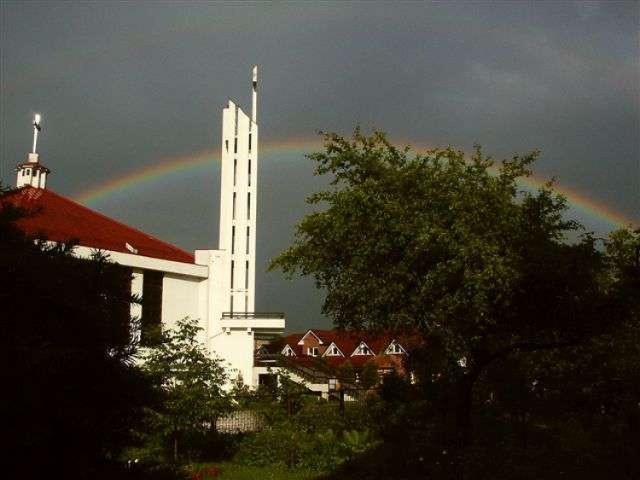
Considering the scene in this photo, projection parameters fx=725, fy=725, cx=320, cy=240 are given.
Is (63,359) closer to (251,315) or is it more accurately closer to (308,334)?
(251,315)

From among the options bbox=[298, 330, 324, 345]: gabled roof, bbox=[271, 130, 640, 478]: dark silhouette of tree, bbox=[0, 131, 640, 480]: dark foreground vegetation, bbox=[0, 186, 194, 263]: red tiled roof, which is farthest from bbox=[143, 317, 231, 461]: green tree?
bbox=[298, 330, 324, 345]: gabled roof

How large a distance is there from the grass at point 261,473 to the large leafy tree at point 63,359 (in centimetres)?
925

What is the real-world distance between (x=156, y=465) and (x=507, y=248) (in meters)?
12.7

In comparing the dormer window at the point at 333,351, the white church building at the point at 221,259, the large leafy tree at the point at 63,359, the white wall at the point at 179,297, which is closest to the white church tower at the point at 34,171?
the white church building at the point at 221,259

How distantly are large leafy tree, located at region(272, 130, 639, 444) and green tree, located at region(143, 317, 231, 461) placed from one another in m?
3.96

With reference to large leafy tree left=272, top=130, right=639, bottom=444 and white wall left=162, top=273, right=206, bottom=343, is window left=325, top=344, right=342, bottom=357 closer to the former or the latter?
white wall left=162, top=273, right=206, bottom=343

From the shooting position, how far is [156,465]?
5.41 meters

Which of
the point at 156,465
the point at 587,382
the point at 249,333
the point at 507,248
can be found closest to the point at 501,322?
the point at 507,248

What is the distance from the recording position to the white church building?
32.2 meters

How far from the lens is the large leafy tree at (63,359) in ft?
13.2

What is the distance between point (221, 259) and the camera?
1373 inches

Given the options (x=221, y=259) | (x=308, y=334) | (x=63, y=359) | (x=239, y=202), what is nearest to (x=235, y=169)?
(x=239, y=202)

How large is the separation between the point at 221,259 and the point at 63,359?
30885 mm

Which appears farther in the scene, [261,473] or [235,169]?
[235,169]
